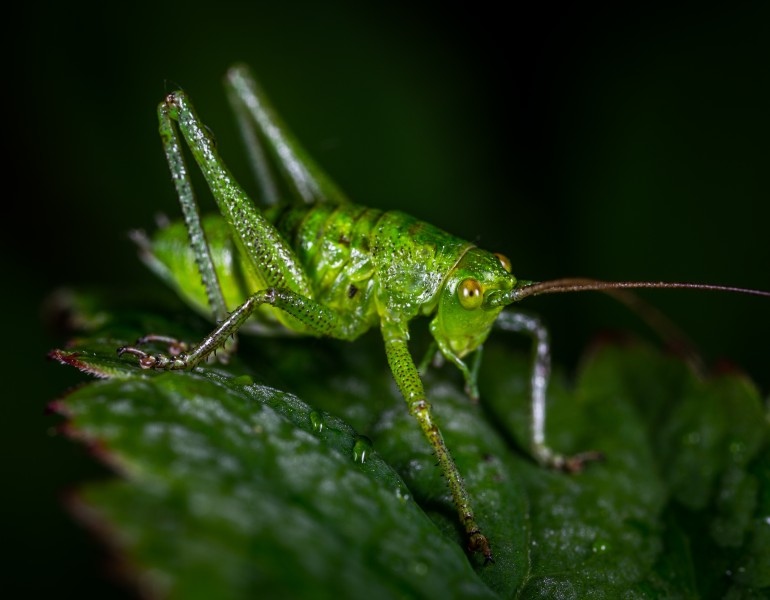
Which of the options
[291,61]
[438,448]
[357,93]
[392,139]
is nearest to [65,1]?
[291,61]

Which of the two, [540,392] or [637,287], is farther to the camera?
[540,392]

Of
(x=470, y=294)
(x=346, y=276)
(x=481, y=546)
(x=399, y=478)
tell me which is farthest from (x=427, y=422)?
(x=346, y=276)

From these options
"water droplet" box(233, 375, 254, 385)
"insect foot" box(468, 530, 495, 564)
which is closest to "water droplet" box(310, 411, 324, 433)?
"water droplet" box(233, 375, 254, 385)

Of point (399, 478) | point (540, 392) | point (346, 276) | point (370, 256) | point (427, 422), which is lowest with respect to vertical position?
point (399, 478)

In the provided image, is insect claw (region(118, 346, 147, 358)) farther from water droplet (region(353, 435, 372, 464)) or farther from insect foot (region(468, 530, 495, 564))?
insect foot (region(468, 530, 495, 564))

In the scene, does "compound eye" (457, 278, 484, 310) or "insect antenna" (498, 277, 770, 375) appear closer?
"insect antenna" (498, 277, 770, 375)

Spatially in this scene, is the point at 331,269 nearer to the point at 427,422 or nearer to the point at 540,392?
the point at 427,422

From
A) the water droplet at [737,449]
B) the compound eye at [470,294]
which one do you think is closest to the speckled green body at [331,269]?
the compound eye at [470,294]
